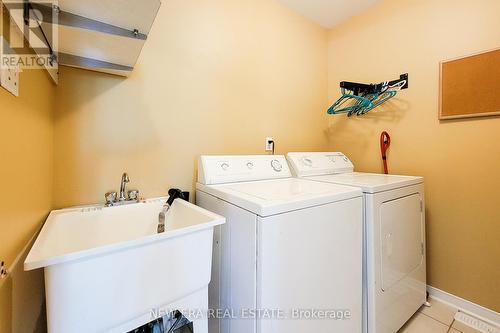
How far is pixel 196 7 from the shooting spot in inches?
61.2

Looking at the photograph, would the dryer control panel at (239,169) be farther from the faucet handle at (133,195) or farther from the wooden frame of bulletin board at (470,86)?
the wooden frame of bulletin board at (470,86)

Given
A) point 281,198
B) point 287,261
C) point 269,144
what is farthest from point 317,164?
point 287,261

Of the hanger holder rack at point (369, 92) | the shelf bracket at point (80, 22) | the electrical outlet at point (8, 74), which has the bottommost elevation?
the electrical outlet at point (8, 74)

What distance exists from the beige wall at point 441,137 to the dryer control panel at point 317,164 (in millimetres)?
322

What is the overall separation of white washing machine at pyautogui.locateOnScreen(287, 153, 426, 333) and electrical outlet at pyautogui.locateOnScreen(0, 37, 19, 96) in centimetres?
152

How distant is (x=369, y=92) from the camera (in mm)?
2025

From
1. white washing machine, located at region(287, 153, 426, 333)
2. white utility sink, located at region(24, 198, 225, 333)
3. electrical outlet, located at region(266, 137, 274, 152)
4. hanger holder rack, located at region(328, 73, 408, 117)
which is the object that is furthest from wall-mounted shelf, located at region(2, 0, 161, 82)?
hanger holder rack, located at region(328, 73, 408, 117)

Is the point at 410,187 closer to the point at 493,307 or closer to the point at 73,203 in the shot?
the point at 493,307

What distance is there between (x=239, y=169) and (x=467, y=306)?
1967 mm

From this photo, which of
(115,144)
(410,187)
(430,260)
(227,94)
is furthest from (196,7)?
(430,260)

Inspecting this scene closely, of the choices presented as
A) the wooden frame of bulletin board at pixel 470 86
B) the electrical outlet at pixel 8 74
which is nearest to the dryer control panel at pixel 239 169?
the electrical outlet at pixel 8 74

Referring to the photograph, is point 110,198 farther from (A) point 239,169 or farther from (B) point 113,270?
(A) point 239,169

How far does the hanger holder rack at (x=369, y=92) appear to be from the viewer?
1.88 meters

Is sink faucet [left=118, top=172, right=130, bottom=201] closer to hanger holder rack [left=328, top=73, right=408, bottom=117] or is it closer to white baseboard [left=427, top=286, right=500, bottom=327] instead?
hanger holder rack [left=328, top=73, right=408, bottom=117]
